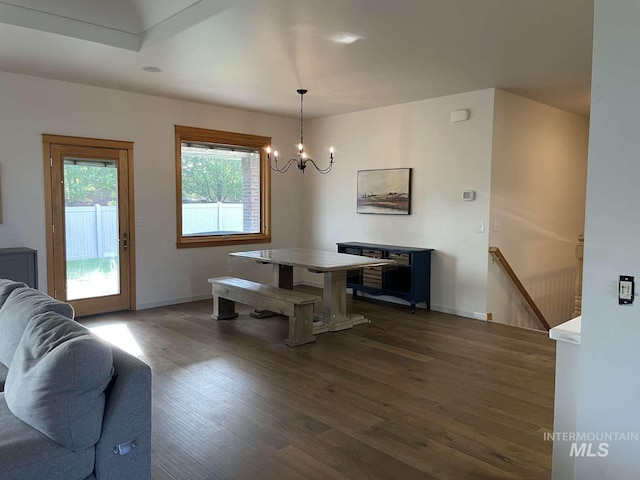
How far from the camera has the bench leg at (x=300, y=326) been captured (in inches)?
182

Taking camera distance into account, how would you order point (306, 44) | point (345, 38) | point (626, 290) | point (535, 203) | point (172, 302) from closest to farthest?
point (626, 290)
point (345, 38)
point (306, 44)
point (535, 203)
point (172, 302)

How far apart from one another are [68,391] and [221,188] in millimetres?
5427

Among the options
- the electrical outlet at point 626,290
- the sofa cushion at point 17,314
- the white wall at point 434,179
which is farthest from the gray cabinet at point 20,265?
the electrical outlet at point 626,290

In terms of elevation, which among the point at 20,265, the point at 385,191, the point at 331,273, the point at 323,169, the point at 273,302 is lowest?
the point at 273,302

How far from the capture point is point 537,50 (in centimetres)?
413

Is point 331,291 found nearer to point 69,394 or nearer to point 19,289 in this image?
point 19,289

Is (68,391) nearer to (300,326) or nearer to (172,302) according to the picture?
(300,326)

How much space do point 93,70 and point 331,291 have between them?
11.1 feet

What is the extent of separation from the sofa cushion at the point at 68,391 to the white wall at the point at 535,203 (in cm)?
478

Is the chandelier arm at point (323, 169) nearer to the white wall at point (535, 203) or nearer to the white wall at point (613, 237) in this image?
the white wall at point (535, 203)

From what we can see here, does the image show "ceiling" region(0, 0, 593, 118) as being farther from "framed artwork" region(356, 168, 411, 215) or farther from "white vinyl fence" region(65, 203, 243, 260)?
"white vinyl fence" region(65, 203, 243, 260)

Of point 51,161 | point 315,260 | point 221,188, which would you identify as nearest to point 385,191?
point 315,260

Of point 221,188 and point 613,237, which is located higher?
point 221,188

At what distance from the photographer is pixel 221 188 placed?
23.0ft
